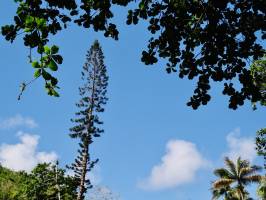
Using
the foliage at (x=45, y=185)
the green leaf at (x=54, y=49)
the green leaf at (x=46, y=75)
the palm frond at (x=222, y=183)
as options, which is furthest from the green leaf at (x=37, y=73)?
the palm frond at (x=222, y=183)

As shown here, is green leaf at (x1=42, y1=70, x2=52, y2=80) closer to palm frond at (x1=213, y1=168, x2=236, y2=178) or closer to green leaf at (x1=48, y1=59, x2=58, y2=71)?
green leaf at (x1=48, y1=59, x2=58, y2=71)

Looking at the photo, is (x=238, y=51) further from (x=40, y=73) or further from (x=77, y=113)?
(x=77, y=113)

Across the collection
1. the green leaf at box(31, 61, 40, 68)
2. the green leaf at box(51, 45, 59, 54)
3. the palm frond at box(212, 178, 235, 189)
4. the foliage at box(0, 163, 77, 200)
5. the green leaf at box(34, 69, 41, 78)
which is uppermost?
the palm frond at box(212, 178, 235, 189)

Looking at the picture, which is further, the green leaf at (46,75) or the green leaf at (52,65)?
the green leaf at (46,75)

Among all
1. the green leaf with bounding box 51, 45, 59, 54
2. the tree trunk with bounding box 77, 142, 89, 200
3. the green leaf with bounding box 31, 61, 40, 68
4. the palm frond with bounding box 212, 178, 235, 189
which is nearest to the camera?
the green leaf with bounding box 51, 45, 59, 54

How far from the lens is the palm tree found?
41.1m

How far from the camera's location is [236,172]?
4347cm

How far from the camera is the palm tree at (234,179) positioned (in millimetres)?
41125

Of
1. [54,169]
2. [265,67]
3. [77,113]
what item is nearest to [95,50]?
[77,113]

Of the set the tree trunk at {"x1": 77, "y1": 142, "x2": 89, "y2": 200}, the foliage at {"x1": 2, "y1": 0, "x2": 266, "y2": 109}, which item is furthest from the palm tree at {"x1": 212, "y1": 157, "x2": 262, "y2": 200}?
the foliage at {"x1": 2, "y1": 0, "x2": 266, "y2": 109}

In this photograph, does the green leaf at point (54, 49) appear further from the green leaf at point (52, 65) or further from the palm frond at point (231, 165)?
the palm frond at point (231, 165)

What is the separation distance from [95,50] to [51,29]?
43.7 metres

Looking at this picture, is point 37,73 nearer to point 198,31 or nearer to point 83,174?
point 198,31

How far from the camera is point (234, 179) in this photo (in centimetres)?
4303
